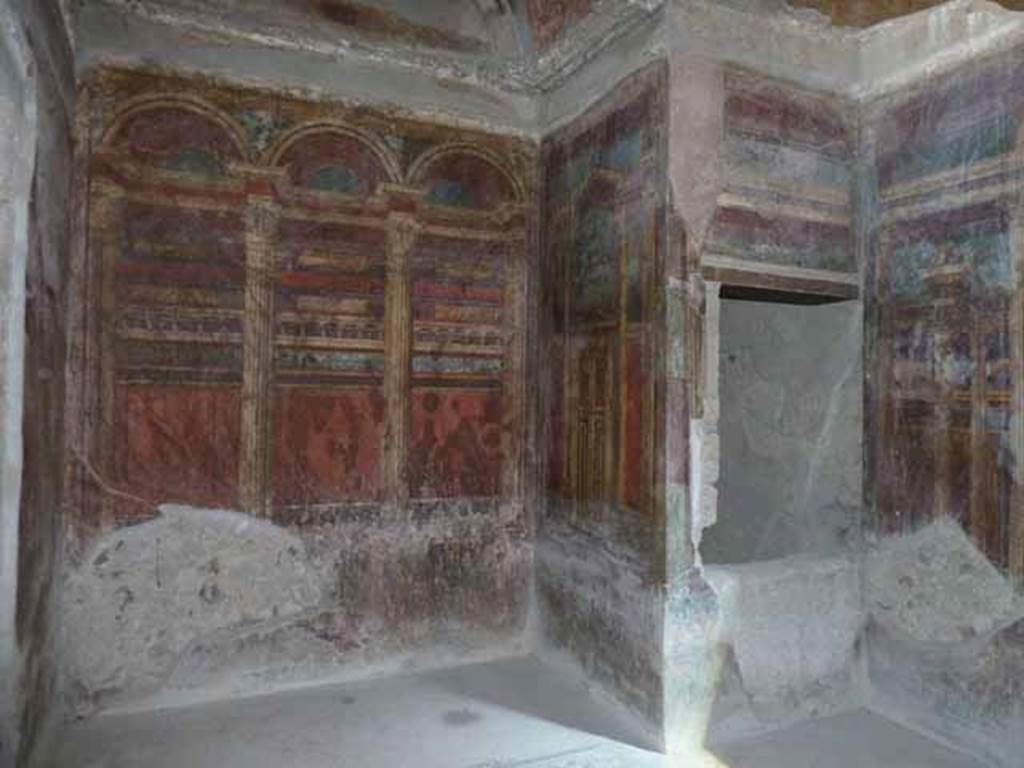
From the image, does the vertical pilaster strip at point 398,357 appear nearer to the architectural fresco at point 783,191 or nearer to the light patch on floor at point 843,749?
the architectural fresco at point 783,191

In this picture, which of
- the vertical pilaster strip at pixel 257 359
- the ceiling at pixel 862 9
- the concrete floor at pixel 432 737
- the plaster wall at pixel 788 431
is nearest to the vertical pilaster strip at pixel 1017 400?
the plaster wall at pixel 788 431

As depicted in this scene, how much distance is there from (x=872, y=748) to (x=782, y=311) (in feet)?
7.05

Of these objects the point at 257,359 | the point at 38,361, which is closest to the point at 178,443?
the point at 257,359

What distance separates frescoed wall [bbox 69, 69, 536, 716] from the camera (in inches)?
137

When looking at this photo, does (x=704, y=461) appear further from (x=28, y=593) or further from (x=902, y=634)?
(x=28, y=593)

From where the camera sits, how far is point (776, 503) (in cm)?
405

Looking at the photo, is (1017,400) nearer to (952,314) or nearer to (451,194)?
(952,314)

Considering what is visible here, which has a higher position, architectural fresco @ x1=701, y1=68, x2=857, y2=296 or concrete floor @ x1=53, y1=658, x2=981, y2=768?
architectural fresco @ x1=701, y1=68, x2=857, y2=296

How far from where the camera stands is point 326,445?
3852 millimetres

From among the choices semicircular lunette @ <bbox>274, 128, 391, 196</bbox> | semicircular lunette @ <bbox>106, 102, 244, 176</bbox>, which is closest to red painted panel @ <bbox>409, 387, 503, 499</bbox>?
semicircular lunette @ <bbox>274, 128, 391, 196</bbox>

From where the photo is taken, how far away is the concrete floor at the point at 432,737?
298 centimetres

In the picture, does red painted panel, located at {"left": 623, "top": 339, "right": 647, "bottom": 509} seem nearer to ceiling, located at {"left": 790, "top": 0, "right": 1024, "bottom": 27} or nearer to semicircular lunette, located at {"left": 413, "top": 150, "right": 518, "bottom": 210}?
semicircular lunette, located at {"left": 413, "top": 150, "right": 518, "bottom": 210}

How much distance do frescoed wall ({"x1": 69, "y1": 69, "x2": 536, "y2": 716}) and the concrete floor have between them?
339 mm

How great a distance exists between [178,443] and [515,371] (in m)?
1.82
